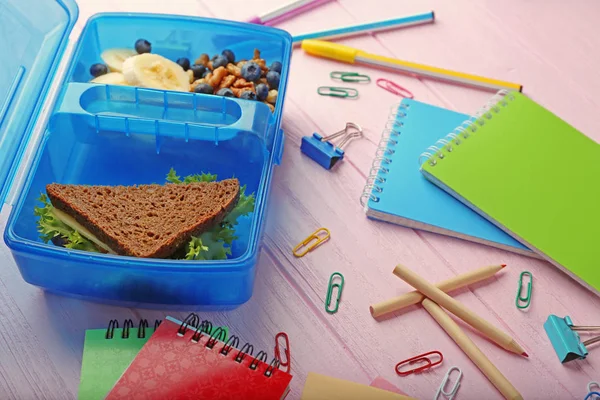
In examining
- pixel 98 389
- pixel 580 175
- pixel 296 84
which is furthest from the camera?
pixel 296 84

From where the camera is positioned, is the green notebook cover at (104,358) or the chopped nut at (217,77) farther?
the chopped nut at (217,77)

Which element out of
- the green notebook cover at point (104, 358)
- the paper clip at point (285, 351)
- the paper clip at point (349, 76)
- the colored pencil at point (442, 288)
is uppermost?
the paper clip at point (349, 76)

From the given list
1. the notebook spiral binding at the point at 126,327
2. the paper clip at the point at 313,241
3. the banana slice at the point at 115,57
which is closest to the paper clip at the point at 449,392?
the paper clip at the point at 313,241

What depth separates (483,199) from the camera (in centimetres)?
103

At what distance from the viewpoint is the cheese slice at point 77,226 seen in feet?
2.91

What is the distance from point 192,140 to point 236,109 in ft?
0.26

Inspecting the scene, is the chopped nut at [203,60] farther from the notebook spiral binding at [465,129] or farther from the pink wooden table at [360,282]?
the notebook spiral binding at [465,129]

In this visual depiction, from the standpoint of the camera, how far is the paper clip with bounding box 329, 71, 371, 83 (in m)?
1.23

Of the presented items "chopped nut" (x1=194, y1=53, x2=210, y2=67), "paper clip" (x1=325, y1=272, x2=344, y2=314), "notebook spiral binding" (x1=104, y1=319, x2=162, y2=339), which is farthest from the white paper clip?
"chopped nut" (x1=194, y1=53, x2=210, y2=67)

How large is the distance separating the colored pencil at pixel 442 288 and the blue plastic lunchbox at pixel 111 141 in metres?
0.17

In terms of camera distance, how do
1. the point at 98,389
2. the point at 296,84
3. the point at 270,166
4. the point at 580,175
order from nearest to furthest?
the point at 98,389 → the point at 270,166 → the point at 580,175 → the point at 296,84

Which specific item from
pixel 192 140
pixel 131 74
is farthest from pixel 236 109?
pixel 131 74

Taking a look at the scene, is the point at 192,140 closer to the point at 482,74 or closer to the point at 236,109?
the point at 236,109

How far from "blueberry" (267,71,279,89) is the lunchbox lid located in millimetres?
312
